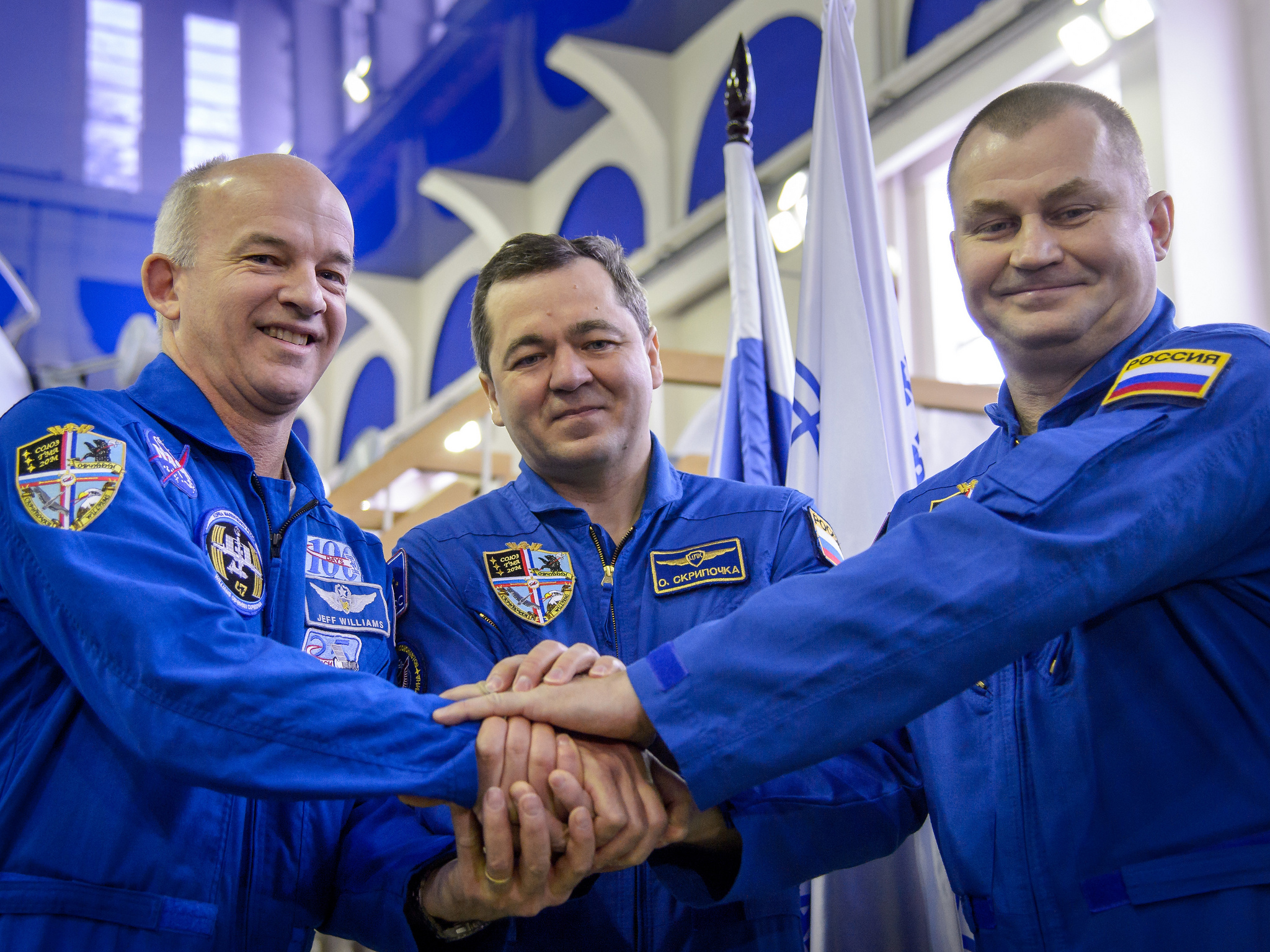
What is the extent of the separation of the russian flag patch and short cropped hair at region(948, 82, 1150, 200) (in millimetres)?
437

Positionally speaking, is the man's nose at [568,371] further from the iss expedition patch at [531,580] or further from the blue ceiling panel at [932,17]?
the blue ceiling panel at [932,17]

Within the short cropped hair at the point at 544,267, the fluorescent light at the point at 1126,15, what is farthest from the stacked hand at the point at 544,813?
the fluorescent light at the point at 1126,15

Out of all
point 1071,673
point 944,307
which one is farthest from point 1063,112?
point 944,307

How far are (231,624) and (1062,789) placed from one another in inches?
49.2

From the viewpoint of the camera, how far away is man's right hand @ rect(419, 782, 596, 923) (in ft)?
6.21

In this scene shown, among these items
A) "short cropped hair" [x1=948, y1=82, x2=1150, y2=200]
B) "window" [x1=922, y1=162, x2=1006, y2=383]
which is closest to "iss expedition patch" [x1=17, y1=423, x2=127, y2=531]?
"short cropped hair" [x1=948, y1=82, x2=1150, y2=200]

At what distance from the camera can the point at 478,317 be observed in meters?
2.61

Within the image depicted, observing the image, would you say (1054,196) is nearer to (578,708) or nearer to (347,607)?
(578,708)

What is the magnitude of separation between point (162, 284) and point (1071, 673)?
68.8 inches

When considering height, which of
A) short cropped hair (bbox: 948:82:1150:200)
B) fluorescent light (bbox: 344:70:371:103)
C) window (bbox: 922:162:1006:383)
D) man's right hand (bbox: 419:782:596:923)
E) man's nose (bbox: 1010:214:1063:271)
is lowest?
man's right hand (bbox: 419:782:596:923)

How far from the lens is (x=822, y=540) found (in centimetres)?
235

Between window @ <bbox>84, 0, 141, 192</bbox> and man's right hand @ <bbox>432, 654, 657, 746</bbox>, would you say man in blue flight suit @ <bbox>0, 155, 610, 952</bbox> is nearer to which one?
man's right hand @ <bbox>432, 654, 657, 746</bbox>

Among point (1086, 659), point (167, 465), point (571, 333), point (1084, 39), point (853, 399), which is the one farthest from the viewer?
point (1084, 39)

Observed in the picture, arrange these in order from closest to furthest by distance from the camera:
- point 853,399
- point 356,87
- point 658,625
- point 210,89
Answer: point 658,625
point 853,399
point 356,87
point 210,89
